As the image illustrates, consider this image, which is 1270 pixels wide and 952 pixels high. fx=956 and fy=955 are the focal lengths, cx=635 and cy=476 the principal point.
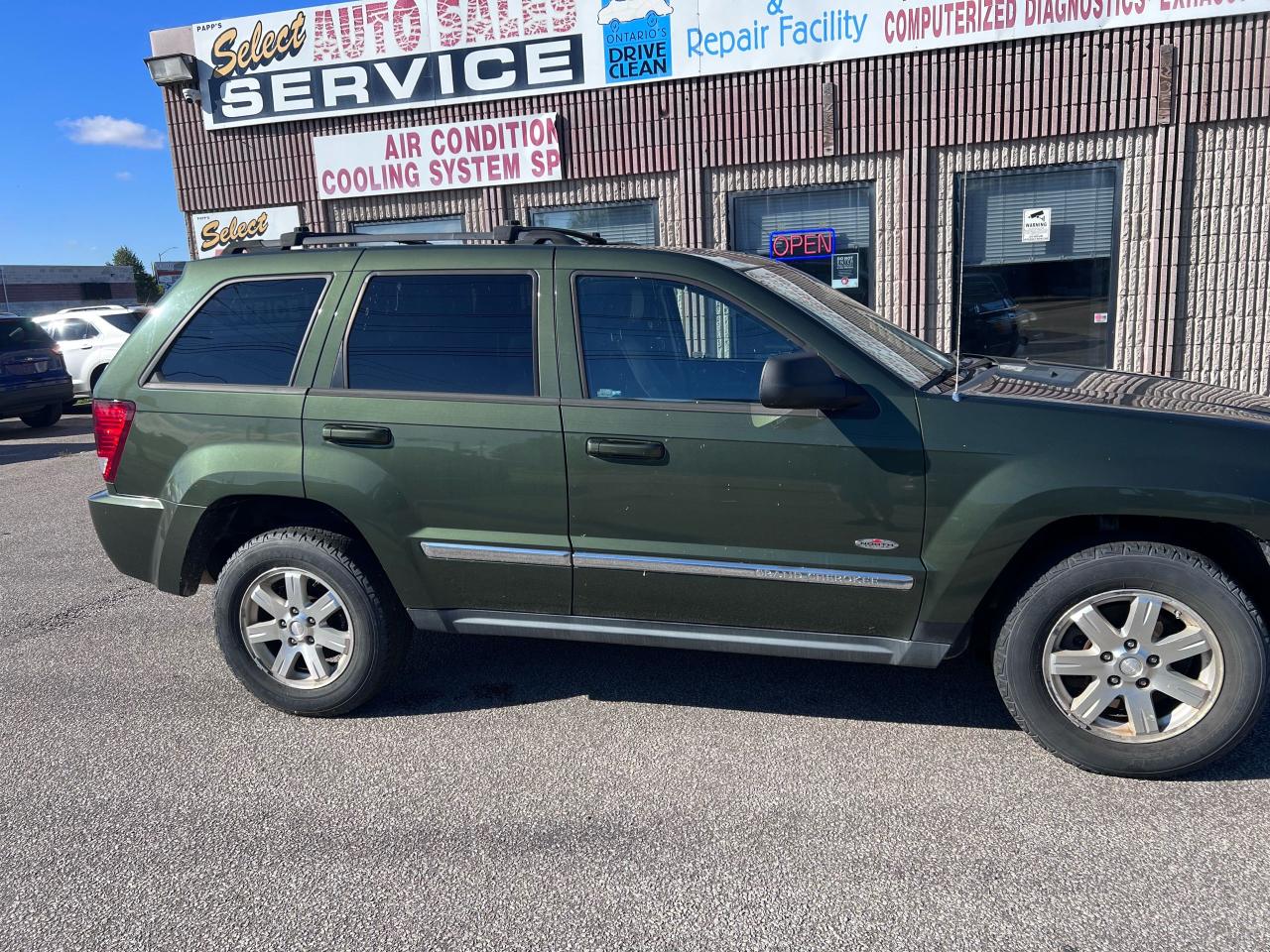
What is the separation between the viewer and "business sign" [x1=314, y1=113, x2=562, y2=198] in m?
11.0

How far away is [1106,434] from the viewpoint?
3246mm

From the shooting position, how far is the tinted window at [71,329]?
1642 centimetres

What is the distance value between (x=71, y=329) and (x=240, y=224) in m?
6.36

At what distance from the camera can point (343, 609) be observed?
3990 mm

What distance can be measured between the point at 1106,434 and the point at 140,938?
335 centimetres

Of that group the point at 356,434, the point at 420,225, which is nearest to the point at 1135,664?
the point at 356,434

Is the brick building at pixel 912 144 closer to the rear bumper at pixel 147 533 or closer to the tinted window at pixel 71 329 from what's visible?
the tinted window at pixel 71 329

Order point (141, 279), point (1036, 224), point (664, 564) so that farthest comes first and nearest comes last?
point (141, 279) → point (1036, 224) → point (664, 564)

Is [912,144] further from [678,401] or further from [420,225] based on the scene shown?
[678,401]

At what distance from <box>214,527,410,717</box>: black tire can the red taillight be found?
Result: 697 mm

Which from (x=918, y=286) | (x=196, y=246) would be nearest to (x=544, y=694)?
(x=918, y=286)

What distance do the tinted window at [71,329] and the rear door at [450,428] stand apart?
14982mm

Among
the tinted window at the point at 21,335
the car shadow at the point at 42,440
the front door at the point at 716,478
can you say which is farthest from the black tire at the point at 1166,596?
the tinted window at the point at 21,335

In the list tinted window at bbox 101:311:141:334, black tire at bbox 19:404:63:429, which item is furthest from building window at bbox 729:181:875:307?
tinted window at bbox 101:311:141:334
